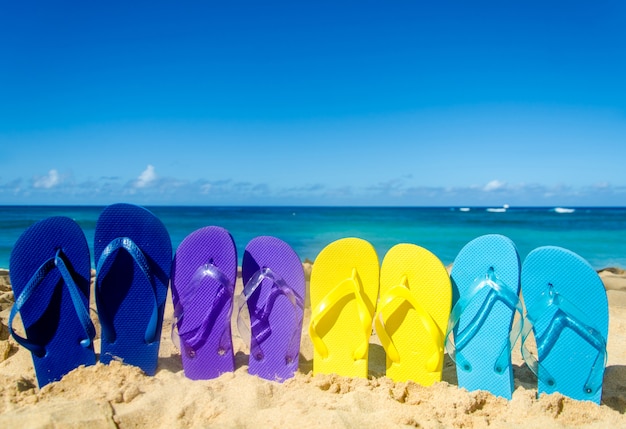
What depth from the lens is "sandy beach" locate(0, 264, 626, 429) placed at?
171 cm

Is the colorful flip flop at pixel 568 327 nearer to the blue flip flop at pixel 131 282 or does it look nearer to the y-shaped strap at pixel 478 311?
the y-shaped strap at pixel 478 311

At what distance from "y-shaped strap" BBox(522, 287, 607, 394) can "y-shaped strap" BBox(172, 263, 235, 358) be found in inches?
55.4

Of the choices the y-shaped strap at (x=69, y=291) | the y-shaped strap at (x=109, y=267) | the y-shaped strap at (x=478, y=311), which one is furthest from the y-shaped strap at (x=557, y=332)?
the y-shaped strap at (x=69, y=291)

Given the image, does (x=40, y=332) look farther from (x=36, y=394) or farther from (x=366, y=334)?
(x=366, y=334)

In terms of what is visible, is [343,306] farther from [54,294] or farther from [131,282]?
[54,294]

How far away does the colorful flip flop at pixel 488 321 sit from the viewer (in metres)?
2.11

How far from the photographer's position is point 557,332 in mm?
2102

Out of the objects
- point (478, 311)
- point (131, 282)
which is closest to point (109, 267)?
point (131, 282)

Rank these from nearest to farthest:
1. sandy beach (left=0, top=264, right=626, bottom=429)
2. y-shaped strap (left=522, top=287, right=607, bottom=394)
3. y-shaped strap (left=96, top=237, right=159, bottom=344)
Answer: sandy beach (left=0, top=264, right=626, bottom=429) < y-shaped strap (left=522, top=287, right=607, bottom=394) < y-shaped strap (left=96, top=237, right=159, bottom=344)

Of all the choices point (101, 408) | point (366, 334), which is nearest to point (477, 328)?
A: point (366, 334)

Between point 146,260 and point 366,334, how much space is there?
1166mm

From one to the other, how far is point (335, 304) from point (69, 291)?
1.32m

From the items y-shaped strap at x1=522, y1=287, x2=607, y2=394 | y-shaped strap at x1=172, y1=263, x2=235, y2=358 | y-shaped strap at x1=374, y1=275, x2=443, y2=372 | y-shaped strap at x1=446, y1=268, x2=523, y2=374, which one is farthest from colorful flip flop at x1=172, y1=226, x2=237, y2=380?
y-shaped strap at x1=522, y1=287, x2=607, y2=394

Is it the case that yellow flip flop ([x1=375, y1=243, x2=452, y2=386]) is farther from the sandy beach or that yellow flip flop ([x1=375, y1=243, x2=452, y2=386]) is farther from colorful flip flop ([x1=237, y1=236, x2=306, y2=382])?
colorful flip flop ([x1=237, y1=236, x2=306, y2=382])
